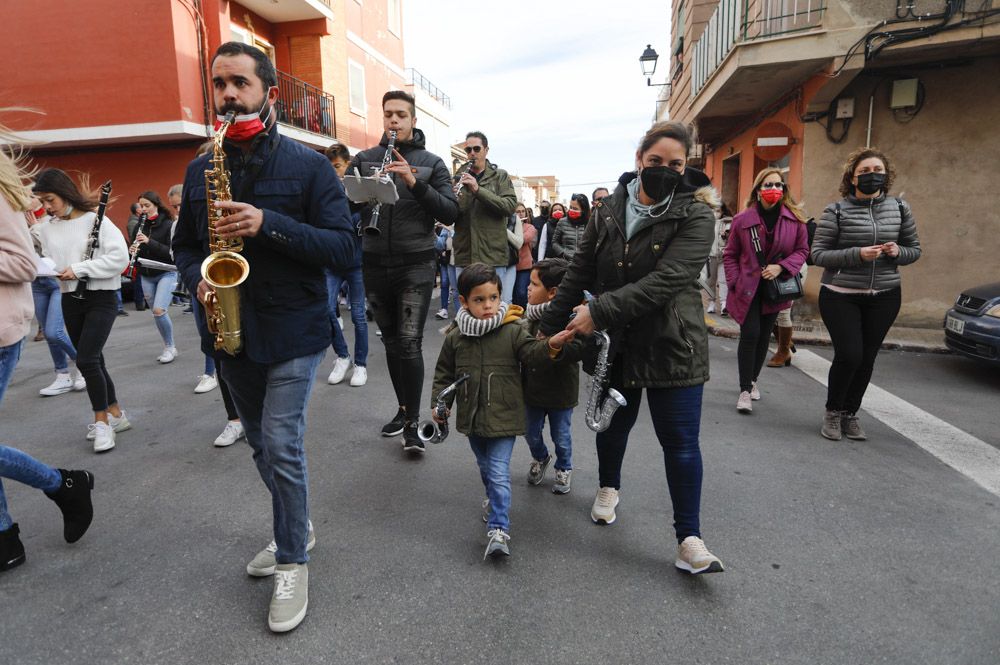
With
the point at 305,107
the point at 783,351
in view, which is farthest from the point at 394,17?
the point at 783,351

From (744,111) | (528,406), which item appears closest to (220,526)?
(528,406)

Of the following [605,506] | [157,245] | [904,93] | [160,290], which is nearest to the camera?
[605,506]

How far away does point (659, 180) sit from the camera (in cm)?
264

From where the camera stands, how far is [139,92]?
1374cm

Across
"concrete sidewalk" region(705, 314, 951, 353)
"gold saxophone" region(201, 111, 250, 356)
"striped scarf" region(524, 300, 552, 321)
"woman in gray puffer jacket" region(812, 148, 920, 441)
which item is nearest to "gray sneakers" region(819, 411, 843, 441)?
"woman in gray puffer jacket" region(812, 148, 920, 441)

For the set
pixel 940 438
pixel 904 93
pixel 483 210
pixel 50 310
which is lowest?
pixel 940 438

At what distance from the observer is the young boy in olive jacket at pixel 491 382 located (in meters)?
2.82

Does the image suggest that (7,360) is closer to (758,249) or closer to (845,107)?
(758,249)

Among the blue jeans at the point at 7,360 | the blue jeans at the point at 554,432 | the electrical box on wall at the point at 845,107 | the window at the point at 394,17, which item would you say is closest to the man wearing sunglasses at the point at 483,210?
the blue jeans at the point at 554,432

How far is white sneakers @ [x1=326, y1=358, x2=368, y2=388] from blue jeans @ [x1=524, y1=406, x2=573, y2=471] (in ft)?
9.03

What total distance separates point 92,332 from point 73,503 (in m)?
1.78

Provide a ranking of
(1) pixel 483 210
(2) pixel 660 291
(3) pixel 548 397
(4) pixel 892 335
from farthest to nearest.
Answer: (4) pixel 892 335 < (1) pixel 483 210 < (3) pixel 548 397 < (2) pixel 660 291

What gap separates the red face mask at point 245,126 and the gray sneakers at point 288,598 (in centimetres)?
171

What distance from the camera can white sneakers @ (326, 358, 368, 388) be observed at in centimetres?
585
